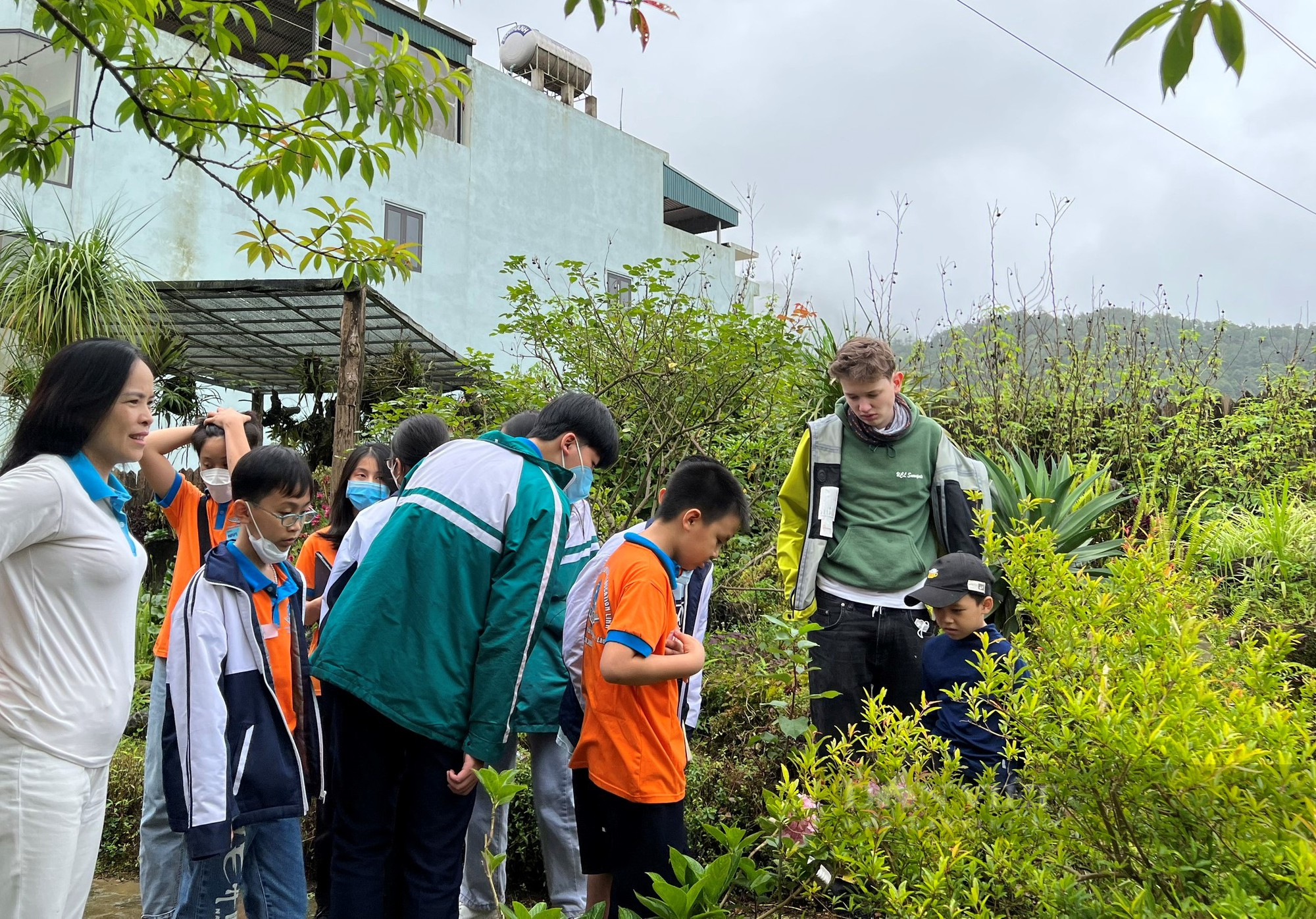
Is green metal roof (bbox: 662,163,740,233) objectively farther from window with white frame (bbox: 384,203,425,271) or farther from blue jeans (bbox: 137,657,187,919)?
blue jeans (bbox: 137,657,187,919)

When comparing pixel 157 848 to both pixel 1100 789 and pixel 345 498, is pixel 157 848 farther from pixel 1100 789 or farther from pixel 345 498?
pixel 1100 789

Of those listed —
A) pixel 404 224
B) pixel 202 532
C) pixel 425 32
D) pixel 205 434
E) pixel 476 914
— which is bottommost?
pixel 476 914

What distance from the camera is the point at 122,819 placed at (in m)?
5.45

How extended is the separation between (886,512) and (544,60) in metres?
18.3

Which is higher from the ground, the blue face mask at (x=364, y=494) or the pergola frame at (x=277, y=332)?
the pergola frame at (x=277, y=332)

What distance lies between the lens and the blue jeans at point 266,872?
2.89 meters

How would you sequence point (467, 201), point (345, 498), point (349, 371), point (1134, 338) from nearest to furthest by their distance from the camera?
point (345, 498)
point (349, 371)
point (1134, 338)
point (467, 201)

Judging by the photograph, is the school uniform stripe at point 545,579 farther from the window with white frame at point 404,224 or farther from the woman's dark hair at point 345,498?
the window with white frame at point 404,224

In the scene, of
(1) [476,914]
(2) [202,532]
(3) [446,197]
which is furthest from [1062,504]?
(3) [446,197]

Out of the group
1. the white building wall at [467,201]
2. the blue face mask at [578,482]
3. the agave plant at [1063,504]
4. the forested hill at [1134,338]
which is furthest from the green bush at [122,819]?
the white building wall at [467,201]

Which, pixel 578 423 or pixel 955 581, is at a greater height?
pixel 578 423

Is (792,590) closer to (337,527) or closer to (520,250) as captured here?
(337,527)

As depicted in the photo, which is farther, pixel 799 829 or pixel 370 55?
pixel 370 55

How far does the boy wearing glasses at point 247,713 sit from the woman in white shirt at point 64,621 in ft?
1.06
